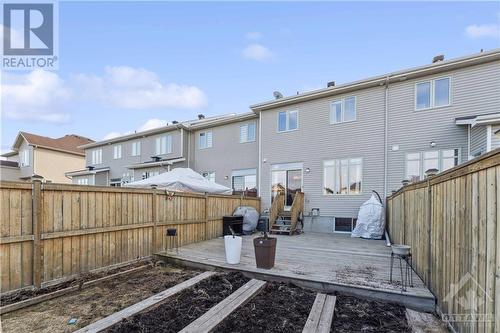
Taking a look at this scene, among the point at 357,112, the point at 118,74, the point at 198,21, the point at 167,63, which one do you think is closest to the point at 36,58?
the point at 198,21

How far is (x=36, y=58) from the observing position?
252 inches

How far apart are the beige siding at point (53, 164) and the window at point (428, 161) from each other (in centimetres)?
2775

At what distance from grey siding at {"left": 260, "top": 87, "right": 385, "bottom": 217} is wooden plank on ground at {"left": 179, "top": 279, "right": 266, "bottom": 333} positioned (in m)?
7.29

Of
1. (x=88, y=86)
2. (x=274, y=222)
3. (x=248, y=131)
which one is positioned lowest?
(x=274, y=222)

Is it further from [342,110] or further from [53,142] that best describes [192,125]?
[53,142]

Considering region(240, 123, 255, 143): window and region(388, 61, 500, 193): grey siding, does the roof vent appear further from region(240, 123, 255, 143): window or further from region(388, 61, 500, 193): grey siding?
region(240, 123, 255, 143): window

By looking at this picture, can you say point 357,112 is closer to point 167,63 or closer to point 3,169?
point 167,63

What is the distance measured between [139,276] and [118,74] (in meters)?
12.2

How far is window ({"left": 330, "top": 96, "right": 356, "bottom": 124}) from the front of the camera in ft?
35.9

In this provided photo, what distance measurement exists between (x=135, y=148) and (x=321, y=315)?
1869 cm

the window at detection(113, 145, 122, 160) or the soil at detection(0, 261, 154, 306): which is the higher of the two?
the window at detection(113, 145, 122, 160)

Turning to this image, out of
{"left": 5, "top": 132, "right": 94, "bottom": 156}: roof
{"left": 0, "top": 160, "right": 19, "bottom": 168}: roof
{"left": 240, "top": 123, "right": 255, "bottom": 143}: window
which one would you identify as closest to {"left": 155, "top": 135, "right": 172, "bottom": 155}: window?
{"left": 240, "top": 123, "right": 255, "bottom": 143}: window

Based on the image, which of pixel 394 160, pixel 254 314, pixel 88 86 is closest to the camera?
pixel 254 314

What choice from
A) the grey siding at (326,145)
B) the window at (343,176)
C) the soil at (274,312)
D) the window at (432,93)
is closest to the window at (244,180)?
the grey siding at (326,145)
